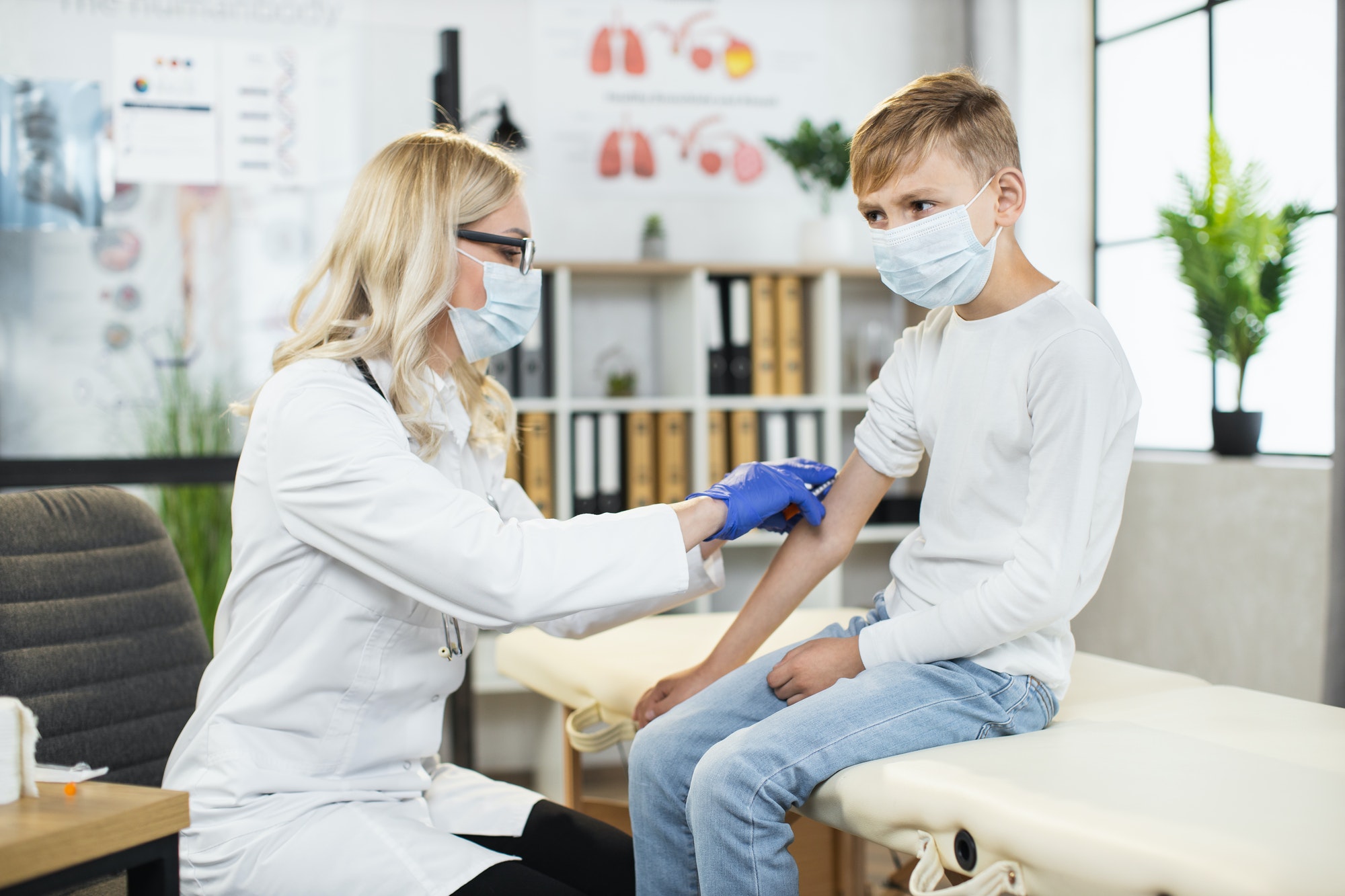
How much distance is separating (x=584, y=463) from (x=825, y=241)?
97 cm

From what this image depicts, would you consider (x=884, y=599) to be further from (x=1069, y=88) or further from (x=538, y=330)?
(x=1069, y=88)

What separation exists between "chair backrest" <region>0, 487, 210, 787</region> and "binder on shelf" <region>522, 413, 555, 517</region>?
1412 mm

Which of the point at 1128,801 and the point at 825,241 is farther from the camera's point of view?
the point at 825,241

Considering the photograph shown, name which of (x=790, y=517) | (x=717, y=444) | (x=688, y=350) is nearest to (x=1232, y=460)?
(x=717, y=444)

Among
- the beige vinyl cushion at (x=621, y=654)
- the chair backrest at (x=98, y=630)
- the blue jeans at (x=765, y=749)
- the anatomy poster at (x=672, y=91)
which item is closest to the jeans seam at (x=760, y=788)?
the blue jeans at (x=765, y=749)

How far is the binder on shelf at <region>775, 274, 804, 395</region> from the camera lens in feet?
10.0

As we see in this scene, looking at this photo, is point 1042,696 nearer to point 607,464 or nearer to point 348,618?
point 348,618

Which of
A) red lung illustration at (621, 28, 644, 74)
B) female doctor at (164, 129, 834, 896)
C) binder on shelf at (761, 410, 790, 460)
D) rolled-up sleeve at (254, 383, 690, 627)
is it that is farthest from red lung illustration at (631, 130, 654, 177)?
rolled-up sleeve at (254, 383, 690, 627)

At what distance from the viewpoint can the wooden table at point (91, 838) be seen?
783 mm

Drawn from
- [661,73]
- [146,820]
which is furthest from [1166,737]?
[661,73]

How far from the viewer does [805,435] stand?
308 cm

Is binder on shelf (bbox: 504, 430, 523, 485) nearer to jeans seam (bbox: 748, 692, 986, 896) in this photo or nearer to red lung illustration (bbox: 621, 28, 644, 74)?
red lung illustration (bbox: 621, 28, 644, 74)

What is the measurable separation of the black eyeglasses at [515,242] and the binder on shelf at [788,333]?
1707 millimetres

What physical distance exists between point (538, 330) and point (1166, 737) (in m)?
2.12
